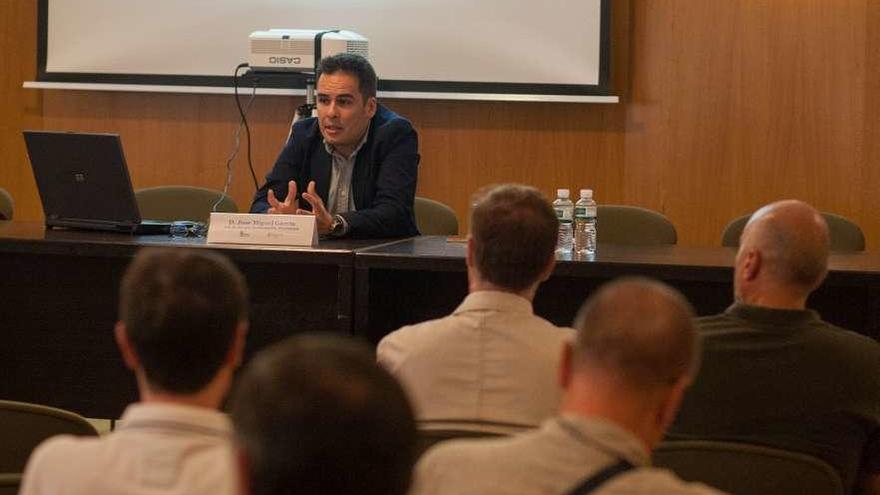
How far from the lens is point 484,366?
2113mm

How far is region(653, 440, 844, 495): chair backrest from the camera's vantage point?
193cm

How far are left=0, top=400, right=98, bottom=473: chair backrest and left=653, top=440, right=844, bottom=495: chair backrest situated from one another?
93 centimetres

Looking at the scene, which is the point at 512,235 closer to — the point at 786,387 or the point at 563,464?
the point at 786,387

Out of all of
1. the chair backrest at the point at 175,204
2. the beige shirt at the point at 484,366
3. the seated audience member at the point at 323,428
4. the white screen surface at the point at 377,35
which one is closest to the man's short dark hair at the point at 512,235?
the beige shirt at the point at 484,366

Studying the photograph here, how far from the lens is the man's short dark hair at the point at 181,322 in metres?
1.43

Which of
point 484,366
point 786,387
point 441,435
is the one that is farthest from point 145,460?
point 786,387

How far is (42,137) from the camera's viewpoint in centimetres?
369

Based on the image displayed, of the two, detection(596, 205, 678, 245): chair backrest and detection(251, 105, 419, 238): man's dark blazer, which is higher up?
detection(251, 105, 419, 238): man's dark blazer

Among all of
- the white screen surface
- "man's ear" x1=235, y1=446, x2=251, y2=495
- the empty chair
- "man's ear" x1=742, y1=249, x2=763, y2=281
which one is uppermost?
the white screen surface

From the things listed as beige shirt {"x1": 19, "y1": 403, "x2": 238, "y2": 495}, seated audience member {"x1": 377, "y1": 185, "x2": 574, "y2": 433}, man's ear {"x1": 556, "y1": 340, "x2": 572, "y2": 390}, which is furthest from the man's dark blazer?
beige shirt {"x1": 19, "y1": 403, "x2": 238, "y2": 495}

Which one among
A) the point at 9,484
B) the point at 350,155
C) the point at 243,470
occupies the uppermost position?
the point at 350,155

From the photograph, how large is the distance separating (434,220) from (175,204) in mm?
1029

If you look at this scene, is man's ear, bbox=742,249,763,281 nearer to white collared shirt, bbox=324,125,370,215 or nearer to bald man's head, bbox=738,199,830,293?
bald man's head, bbox=738,199,830,293

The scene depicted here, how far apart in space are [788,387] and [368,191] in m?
2.20
